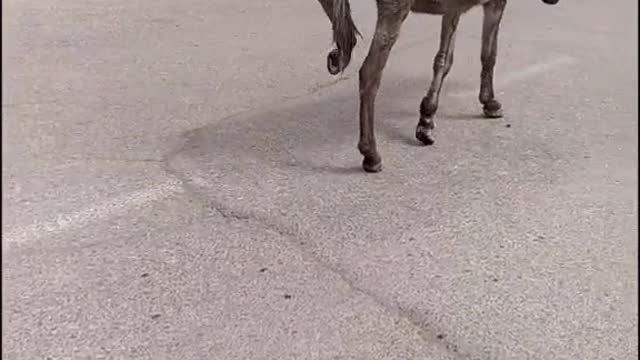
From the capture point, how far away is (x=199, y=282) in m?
3.09

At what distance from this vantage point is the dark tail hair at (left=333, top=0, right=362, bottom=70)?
395 centimetres

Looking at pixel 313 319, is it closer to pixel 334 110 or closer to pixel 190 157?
pixel 190 157

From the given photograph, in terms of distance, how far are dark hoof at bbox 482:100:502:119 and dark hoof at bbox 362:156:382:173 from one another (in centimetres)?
95

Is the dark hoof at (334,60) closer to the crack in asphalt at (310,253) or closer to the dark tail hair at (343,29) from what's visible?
the dark tail hair at (343,29)

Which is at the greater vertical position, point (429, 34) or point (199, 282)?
point (199, 282)

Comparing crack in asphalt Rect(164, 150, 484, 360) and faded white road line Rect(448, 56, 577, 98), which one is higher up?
crack in asphalt Rect(164, 150, 484, 360)

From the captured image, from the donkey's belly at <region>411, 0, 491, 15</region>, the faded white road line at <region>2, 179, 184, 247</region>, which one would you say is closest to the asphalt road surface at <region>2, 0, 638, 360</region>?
the faded white road line at <region>2, 179, 184, 247</region>

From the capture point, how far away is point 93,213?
11.8ft

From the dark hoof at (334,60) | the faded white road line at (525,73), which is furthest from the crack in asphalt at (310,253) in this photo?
the faded white road line at (525,73)

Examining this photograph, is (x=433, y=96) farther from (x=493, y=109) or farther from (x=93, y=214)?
(x=93, y=214)

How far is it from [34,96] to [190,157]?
125 cm

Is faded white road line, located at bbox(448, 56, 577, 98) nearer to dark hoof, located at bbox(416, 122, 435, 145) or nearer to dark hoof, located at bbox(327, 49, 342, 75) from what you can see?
dark hoof, located at bbox(416, 122, 435, 145)

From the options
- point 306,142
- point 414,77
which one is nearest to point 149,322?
point 306,142

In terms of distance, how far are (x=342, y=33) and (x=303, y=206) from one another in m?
0.91
